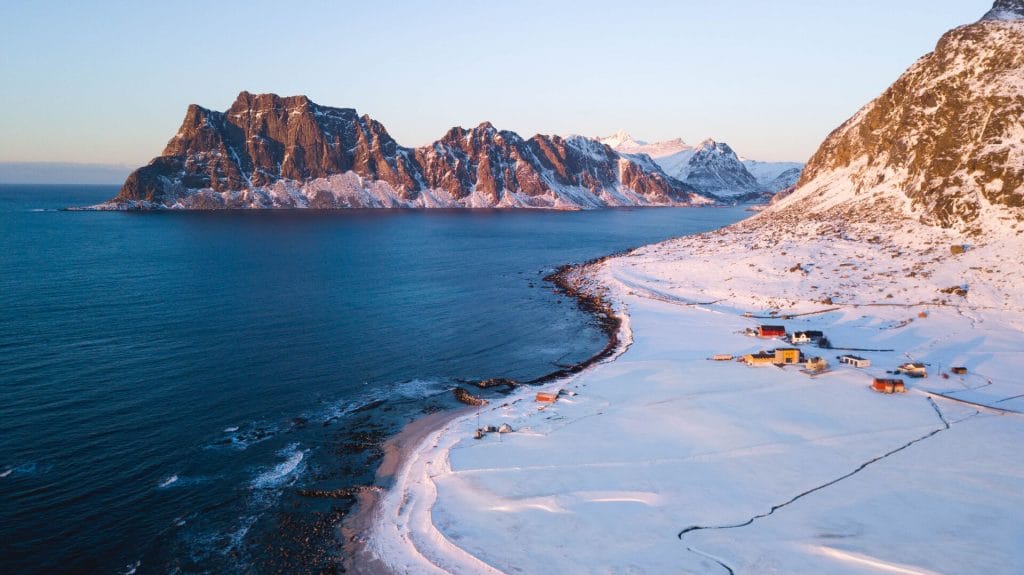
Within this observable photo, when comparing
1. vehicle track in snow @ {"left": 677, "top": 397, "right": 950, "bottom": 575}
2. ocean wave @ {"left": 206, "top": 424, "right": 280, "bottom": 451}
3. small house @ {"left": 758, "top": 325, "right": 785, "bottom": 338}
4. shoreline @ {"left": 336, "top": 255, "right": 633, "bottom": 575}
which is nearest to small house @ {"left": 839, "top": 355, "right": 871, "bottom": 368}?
small house @ {"left": 758, "top": 325, "right": 785, "bottom": 338}

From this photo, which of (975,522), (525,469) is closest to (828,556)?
(975,522)

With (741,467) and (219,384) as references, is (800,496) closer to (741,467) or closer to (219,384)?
(741,467)

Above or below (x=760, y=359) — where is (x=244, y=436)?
below

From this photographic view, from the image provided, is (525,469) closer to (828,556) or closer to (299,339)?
(828,556)

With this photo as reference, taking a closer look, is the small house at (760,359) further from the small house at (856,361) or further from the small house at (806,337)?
the small house at (806,337)

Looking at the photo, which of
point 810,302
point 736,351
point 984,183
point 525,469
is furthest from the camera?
point 984,183

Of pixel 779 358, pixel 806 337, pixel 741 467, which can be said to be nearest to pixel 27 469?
pixel 741 467
